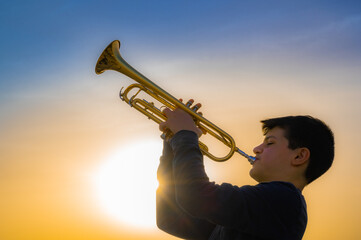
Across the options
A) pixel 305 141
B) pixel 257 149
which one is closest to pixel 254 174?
pixel 257 149

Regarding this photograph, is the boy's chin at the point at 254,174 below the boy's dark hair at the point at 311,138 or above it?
below

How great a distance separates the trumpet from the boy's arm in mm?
507

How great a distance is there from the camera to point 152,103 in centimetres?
378

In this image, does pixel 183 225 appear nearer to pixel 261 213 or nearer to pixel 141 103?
pixel 261 213

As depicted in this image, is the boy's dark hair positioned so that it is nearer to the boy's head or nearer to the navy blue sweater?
the boy's head

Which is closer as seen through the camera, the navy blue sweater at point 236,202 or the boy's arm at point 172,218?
the navy blue sweater at point 236,202

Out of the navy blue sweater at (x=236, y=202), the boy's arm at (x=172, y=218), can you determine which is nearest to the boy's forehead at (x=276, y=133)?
the navy blue sweater at (x=236, y=202)

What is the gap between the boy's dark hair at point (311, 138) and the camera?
9.59 feet

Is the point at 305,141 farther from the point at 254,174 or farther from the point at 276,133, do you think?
the point at 254,174

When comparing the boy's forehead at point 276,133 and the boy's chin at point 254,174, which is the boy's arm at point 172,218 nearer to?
the boy's chin at point 254,174

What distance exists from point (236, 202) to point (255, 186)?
0.24 metres

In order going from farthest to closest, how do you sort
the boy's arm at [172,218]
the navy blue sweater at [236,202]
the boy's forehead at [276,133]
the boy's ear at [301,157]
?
the boy's arm at [172,218]
the boy's forehead at [276,133]
the boy's ear at [301,157]
the navy blue sweater at [236,202]

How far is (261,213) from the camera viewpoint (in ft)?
7.68

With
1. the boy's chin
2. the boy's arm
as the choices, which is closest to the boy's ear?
the boy's chin
